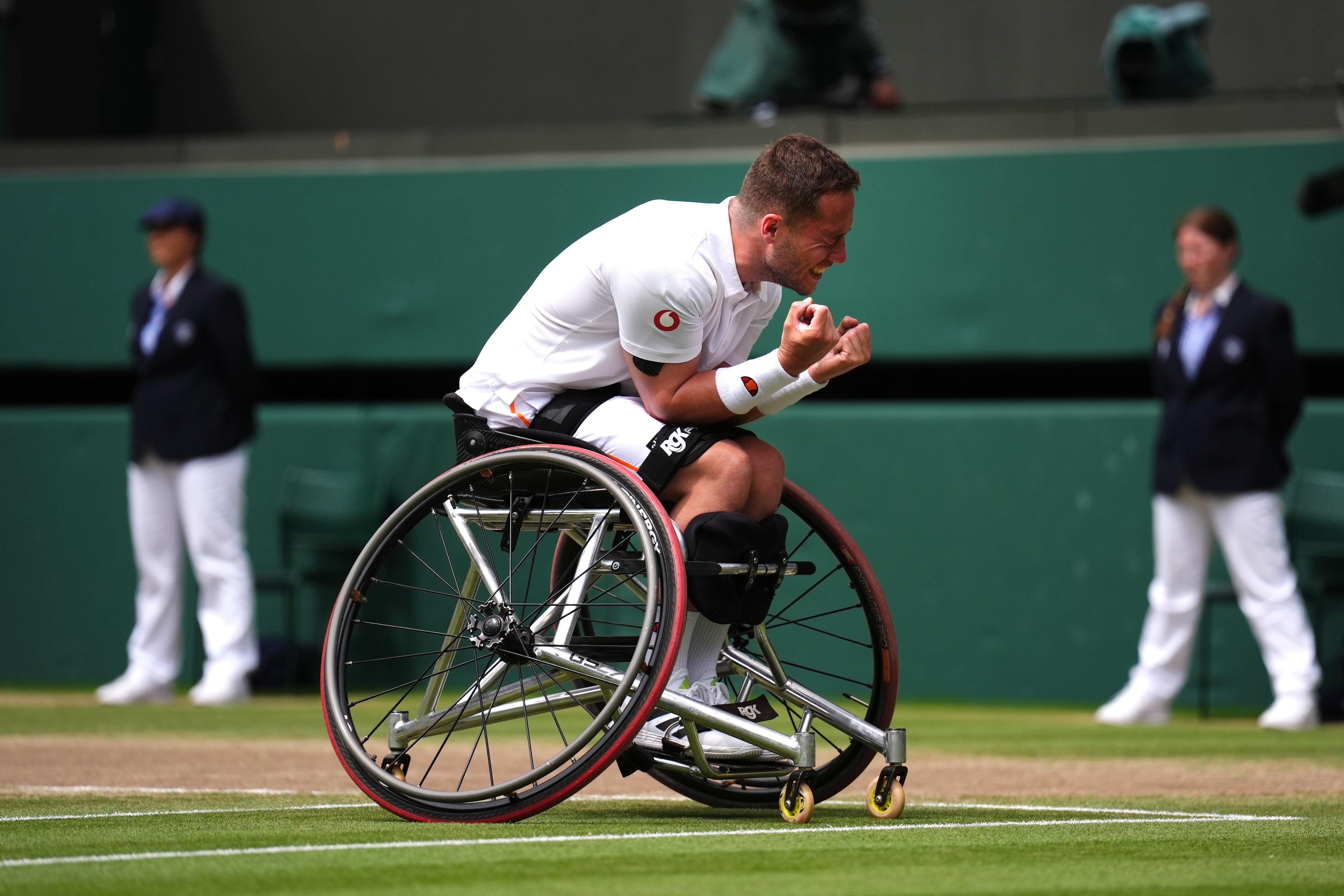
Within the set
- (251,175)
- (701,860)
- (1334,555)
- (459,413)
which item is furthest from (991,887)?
(251,175)

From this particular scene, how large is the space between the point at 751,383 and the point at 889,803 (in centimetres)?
98

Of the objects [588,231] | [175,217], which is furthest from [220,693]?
[588,231]

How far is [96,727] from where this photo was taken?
22.1 feet

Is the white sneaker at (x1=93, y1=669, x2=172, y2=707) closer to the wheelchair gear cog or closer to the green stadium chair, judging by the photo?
the green stadium chair

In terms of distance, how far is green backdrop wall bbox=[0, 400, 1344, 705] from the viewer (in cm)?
851

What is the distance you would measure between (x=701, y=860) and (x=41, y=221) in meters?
8.09

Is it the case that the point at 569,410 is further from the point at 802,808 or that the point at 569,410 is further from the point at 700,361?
the point at 802,808

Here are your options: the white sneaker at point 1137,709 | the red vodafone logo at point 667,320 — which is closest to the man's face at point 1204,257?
the white sneaker at point 1137,709

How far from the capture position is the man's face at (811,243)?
11.9ft

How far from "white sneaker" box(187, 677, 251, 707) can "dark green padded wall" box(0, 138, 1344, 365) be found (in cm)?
221

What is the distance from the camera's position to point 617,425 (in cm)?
366

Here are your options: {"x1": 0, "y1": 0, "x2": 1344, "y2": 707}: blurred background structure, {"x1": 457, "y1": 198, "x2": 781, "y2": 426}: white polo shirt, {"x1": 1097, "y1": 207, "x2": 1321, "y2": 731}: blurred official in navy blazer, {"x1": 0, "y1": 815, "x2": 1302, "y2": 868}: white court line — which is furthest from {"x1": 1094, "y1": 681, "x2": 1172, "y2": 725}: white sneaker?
{"x1": 457, "y1": 198, "x2": 781, "y2": 426}: white polo shirt

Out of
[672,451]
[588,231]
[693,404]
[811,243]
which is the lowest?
[672,451]

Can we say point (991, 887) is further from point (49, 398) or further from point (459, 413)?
point (49, 398)
